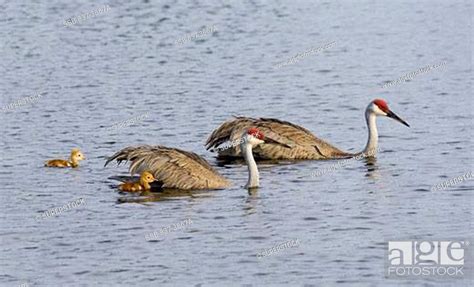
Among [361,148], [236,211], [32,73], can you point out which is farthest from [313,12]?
[236,211]

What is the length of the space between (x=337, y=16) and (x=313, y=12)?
4.69 ft

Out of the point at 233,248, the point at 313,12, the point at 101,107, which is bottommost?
the point at 233,248

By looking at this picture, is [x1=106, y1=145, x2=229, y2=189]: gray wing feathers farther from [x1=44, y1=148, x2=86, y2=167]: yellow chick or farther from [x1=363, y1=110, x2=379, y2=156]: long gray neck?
[x1=363, y1=110, x2=379, y2=156]: long gray neck

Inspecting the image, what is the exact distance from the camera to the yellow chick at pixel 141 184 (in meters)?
20.4

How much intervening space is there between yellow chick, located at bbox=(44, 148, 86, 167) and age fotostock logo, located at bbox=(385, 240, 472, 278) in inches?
266

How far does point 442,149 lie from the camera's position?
23266 mm

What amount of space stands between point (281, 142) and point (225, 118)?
3452mm

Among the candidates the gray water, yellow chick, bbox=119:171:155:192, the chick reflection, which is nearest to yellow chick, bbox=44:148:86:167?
the gray water

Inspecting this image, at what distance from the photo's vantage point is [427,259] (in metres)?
16.3

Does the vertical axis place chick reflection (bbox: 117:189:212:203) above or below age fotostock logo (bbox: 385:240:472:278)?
above

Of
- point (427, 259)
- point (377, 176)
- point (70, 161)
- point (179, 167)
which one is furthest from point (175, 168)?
point (427, 259)

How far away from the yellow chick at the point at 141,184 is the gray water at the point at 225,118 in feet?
1.01

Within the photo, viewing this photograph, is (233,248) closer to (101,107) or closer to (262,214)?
(262,214)

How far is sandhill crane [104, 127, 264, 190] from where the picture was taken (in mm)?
20516
